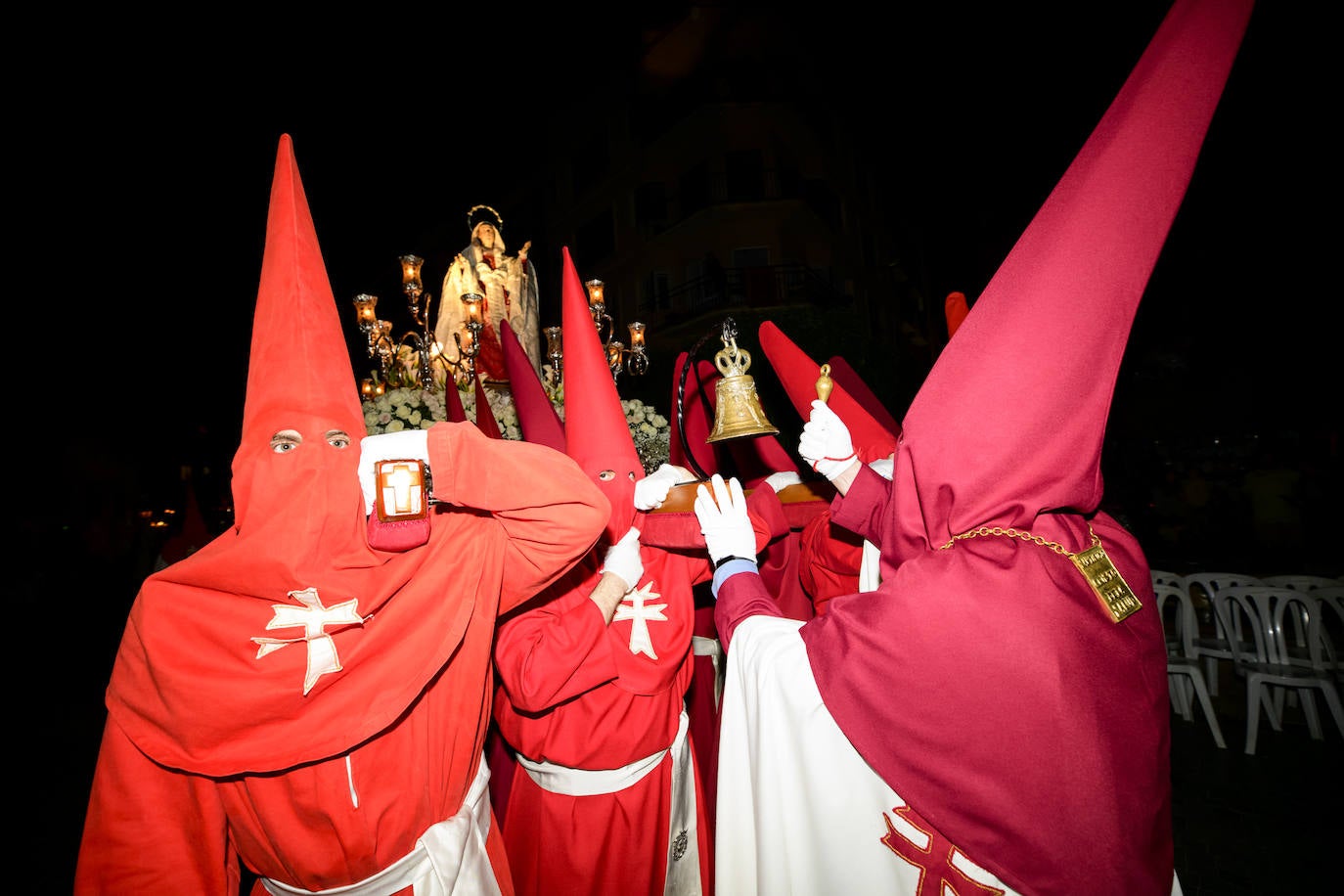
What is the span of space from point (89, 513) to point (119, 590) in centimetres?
196

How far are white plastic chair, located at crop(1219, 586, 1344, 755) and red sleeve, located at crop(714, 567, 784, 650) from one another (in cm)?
592

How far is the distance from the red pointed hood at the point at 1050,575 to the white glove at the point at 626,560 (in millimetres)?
1212

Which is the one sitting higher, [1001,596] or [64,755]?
[1001,596]

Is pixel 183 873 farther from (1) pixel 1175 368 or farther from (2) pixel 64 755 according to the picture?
(1) pixel 1175 368

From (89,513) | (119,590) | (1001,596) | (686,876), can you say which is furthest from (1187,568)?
(89,513)

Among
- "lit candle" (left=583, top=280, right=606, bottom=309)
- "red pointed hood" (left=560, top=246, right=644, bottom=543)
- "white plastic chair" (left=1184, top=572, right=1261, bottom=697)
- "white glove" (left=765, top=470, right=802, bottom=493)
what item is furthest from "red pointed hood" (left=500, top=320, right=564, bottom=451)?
"white plastic chair" (left=1184, top=572, right=1261, bottom=697)

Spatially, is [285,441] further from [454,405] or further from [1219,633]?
[1219,633]

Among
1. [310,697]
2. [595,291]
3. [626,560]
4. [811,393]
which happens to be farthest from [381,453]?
[595,291]

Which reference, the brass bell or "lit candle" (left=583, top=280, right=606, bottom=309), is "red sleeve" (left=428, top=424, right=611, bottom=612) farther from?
"lit candle" (left=583, top=280, right=606, bottom=309)

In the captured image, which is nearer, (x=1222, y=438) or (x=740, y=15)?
(x=1222, y=438)

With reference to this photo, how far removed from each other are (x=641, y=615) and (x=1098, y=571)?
67.4 inches

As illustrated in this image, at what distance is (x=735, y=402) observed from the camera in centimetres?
242

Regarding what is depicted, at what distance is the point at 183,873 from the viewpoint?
1.53 meters

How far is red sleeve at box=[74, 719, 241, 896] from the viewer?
4.90 feet
